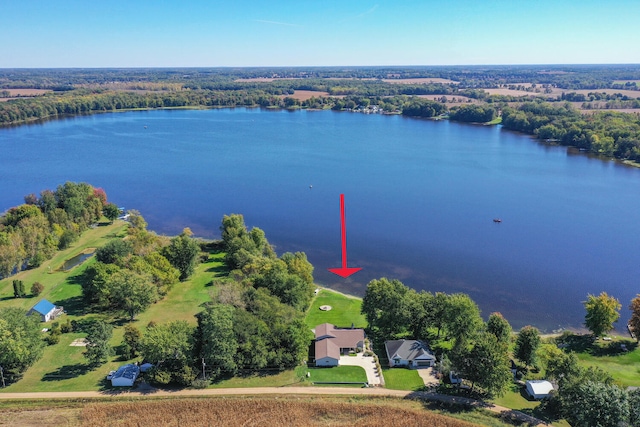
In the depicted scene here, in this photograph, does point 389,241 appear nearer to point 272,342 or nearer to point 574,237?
point 574,237

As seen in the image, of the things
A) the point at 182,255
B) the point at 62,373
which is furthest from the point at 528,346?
the point at 182,255

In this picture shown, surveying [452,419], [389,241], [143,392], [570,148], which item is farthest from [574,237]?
[570,148]

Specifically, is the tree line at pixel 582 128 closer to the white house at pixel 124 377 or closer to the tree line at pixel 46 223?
the tree line at pixel 46 223

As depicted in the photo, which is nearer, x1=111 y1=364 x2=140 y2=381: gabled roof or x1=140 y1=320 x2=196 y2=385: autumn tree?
x1=140 y1=320 x2=196 y2=385: autumn tree

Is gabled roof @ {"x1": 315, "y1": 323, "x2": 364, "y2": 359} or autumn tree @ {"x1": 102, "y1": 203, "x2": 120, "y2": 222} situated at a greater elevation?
autumn tree @ {"x1": 102, "y1": 203, "x2": 120, "y2": 222}

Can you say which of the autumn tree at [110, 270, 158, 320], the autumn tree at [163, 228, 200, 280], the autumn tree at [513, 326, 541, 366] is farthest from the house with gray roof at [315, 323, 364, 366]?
the autumn tree at [163, 228, 200, 280]

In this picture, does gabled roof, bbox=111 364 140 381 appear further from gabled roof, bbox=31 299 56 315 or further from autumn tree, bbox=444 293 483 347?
autumn tree, bbox=444 293 483 347

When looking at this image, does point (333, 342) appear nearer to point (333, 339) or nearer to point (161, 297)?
point (333, 339)
